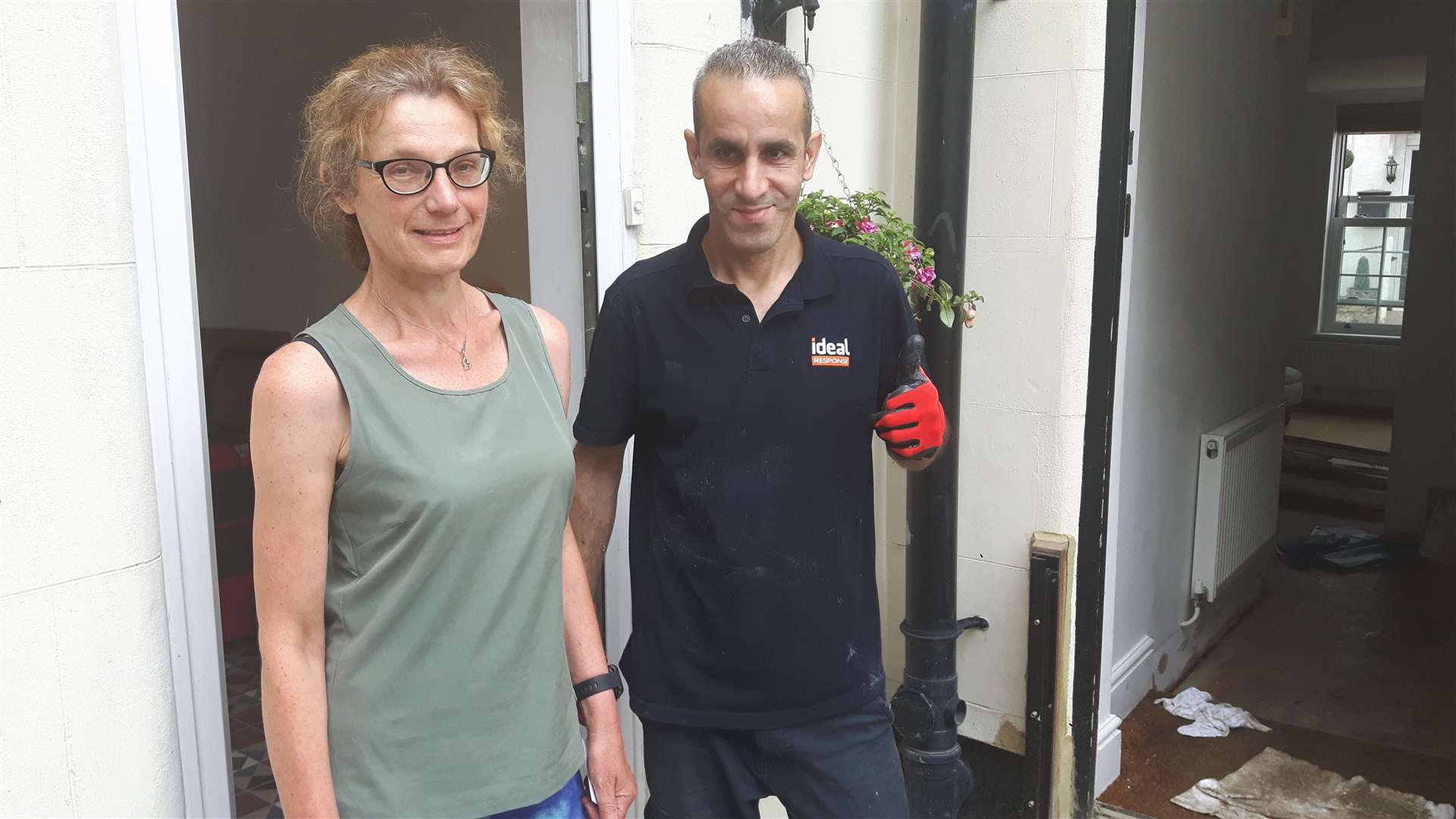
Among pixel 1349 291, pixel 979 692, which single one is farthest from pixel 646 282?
pixel 1349 291

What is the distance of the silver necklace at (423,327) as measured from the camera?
147cm

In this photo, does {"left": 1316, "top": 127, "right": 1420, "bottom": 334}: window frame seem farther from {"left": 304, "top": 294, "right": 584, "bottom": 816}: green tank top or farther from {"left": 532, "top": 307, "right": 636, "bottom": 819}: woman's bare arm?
{"left": 304, "top": 294, "right": 584, "bottom": 816}: green tank top

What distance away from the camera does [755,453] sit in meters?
1.81

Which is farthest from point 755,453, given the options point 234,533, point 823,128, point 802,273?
point 234,533

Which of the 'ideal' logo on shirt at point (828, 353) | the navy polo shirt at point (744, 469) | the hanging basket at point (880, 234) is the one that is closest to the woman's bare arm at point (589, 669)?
the navy polo shirt at point (744, 469)

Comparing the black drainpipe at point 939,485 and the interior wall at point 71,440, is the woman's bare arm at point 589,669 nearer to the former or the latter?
the interior wall at point 71,440

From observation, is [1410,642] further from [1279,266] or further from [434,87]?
[434,87]

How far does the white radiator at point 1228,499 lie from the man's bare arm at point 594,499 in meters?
3.32

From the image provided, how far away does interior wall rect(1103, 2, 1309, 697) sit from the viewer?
3812mm

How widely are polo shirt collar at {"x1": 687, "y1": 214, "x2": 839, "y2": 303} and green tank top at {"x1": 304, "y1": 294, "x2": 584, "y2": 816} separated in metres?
0.44

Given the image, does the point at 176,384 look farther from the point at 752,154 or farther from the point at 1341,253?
the point at 1341,253

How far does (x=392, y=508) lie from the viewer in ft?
4.45

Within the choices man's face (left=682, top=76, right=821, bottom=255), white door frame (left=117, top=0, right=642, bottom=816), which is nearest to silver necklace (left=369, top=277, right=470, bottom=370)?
white door frame (left=117, top=0, right=642, bottom=816)

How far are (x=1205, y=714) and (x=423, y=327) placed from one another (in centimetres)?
365
